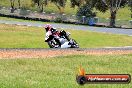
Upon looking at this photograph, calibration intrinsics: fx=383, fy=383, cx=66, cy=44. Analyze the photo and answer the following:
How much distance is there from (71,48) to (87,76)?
18415 mm

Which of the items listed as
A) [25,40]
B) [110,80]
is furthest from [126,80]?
[25,40]

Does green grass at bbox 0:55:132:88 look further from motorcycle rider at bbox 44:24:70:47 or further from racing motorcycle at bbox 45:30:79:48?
motorcycle rider at bbox 44:24:70:47

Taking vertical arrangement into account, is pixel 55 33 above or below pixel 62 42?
above

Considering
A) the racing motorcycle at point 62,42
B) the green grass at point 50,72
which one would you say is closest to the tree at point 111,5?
the racing motorcycle at point 62,42

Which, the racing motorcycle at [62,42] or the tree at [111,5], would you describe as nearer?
the racing motorcycle at [62,42]

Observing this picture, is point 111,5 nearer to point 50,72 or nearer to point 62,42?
point 62,42

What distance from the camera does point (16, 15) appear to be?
6006 cm

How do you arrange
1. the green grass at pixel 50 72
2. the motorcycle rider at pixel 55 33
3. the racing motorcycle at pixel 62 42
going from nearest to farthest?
the green grass at pixel 50 72 → the motorcycle rider at pixel 55 33 → the racing motorcycle at pixel 62 42

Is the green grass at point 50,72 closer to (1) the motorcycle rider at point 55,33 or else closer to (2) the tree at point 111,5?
(1) the motorcycle rider at point 55,33

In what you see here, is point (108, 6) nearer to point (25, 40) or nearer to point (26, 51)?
point (25, 40)

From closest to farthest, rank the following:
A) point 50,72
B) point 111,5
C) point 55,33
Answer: point 50,72
point 55,33
point 111,5

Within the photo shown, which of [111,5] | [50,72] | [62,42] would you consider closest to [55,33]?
[62,42]

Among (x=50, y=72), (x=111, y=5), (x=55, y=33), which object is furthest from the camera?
(x=111, y=5)

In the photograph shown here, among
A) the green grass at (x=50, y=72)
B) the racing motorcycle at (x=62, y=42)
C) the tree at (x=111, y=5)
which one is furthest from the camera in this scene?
the tree at (x=111, y=5)
